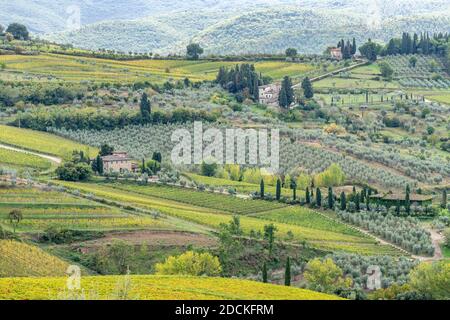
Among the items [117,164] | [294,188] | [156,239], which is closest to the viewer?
[156,239]

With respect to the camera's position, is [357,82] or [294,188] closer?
[294,188]

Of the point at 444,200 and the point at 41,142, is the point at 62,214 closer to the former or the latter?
the point at 41,142

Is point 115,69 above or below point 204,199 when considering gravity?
above

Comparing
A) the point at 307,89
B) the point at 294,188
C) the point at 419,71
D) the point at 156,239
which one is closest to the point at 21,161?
the point at 294,188

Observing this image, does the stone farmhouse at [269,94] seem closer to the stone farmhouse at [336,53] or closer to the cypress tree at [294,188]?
the stone farmhouse at [336,53]

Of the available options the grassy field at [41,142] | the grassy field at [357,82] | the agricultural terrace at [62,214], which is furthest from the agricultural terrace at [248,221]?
the grassy field at [357,82]
